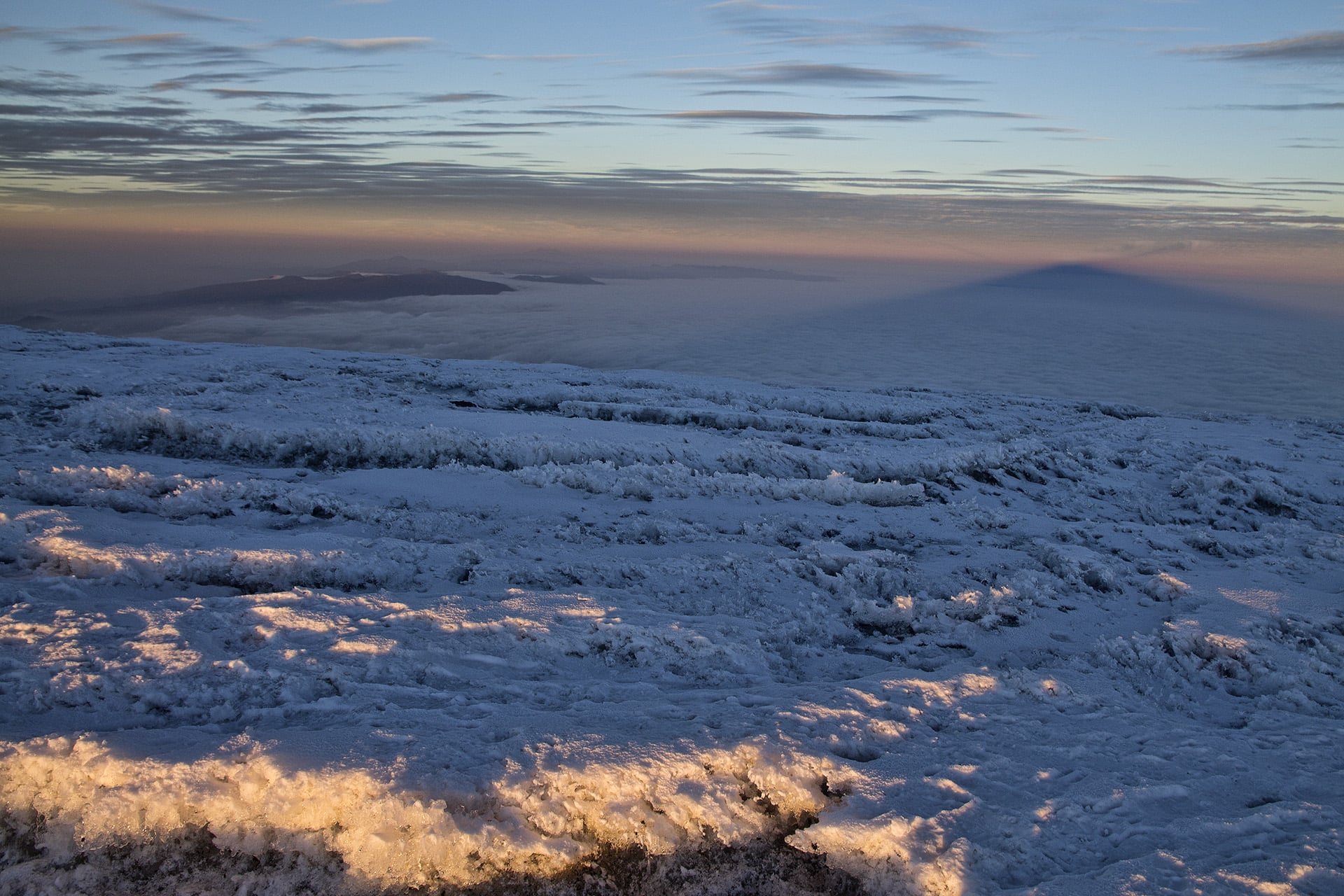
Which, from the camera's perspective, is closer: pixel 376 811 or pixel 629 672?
pixel 376 811

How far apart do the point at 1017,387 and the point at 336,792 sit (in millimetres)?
34254

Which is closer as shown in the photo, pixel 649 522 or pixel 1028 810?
pixel 1028 810

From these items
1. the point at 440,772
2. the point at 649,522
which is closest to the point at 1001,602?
the point at 649,522

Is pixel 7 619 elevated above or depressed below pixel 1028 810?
above

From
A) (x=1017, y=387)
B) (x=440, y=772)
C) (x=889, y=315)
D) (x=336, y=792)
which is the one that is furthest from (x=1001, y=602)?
(x=889, y=315)

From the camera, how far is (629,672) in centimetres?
396

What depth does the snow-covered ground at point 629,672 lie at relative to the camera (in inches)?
104

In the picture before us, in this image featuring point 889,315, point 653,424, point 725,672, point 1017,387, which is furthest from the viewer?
point 889,315

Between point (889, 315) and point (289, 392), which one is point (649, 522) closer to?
point (289, 392)

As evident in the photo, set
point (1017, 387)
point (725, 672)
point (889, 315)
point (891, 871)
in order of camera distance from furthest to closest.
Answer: point (889, 315) → point (1017, 387) → point (725, 672) → point (891, 871)

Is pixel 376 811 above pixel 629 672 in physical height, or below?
above

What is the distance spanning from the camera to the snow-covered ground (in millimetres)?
2629

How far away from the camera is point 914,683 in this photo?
152 inches

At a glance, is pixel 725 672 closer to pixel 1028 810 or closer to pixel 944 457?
pixel 1028 810
